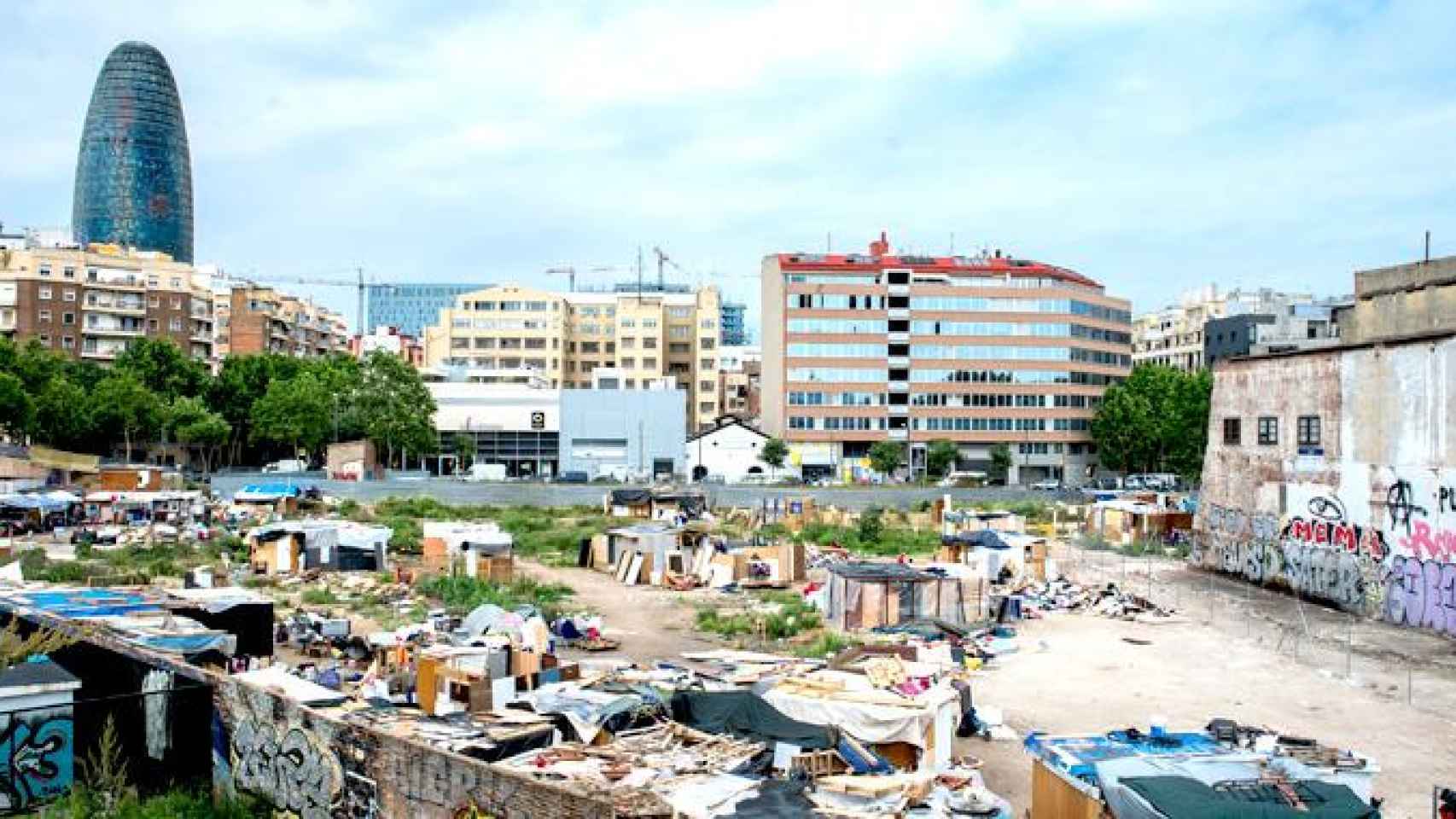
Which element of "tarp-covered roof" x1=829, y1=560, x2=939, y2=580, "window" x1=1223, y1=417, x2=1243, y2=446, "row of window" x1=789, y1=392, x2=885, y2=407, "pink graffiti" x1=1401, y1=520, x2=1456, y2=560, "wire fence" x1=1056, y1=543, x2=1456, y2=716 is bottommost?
"wire fence" x1=1056, y1=543, x2=1456, y2=716

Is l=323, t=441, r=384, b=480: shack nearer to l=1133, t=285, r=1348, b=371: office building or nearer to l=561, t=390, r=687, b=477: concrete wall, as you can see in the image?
l=561, t=390, r=687, b=477: concrete wall

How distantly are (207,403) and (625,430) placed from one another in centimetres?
3447

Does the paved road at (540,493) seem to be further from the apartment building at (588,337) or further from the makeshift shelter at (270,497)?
the apartment building at (588,337)

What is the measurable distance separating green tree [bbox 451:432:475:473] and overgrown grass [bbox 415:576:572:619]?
63.3 meters

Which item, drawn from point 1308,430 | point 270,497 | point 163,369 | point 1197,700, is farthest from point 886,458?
point 1197,700

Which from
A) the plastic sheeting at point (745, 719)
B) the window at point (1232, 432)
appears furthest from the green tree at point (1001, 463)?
the plastic sheeting at point (745, 719)

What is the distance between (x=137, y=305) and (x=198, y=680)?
10991 centimetres

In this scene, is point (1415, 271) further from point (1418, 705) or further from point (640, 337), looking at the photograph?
point (640, 337)

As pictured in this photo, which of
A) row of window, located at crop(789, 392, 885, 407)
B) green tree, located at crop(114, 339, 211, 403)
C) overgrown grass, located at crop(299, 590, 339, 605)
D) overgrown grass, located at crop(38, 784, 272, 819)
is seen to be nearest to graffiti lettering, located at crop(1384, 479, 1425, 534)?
overgrown grass, located at crop(38, 784, 272, 819)

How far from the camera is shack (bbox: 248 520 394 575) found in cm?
4381

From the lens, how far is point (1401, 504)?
34625 millimetres

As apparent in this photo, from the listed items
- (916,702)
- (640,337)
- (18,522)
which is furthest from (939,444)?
(916,702)

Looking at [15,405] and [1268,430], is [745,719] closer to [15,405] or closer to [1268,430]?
[1268,430]

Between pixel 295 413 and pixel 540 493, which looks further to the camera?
pixel 295 413
